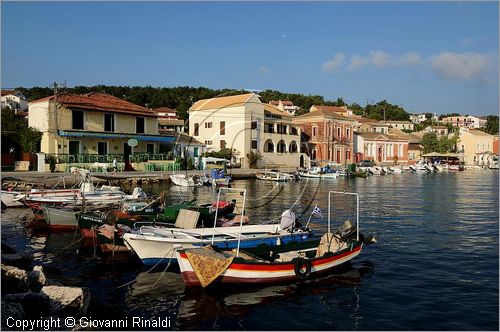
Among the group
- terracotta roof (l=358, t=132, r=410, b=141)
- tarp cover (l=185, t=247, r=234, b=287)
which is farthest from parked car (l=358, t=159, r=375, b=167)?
tarp cover (l=185, t=247, r=234, b=287)

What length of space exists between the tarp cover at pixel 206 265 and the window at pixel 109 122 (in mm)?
38055

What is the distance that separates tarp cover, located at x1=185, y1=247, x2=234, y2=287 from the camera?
13125 mm

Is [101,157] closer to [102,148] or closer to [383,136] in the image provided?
[102,148]

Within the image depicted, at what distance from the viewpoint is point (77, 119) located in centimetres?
4581

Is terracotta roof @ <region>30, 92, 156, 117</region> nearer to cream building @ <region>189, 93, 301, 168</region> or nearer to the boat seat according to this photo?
cream building @ <region>189, 93, 301, 168</region>

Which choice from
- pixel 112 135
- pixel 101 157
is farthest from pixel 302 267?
pixel 112 135

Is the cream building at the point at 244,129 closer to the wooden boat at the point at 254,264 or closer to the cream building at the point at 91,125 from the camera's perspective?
the cream building at the point at 91,125

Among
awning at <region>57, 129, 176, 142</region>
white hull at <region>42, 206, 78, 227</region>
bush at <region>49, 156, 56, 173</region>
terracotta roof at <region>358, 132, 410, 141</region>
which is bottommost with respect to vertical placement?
white hull at <region>42, 206, 78, 227</region>

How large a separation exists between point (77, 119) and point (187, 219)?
1257 inches

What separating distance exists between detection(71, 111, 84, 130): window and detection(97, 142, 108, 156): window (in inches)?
102

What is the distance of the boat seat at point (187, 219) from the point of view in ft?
59.8

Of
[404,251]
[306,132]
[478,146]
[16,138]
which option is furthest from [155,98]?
[404,251]

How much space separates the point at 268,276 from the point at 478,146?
106310mm

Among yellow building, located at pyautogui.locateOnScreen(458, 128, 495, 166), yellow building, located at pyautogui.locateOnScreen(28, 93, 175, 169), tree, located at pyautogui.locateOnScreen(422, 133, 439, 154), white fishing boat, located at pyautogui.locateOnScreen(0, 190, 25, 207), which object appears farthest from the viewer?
yellow building, located at pyautogui.locateOnScreen(458, 128, 495, 166)
